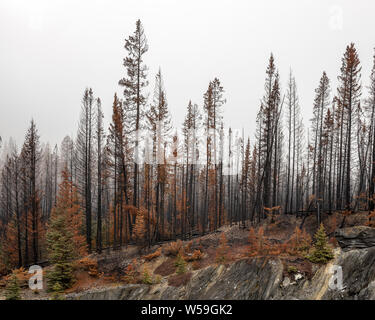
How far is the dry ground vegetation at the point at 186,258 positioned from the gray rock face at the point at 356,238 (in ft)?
2.35

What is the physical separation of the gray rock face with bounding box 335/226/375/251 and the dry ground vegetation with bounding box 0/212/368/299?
0.72m

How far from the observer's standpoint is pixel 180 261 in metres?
9.47

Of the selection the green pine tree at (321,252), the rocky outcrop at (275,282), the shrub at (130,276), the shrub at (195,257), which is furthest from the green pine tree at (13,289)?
the green pine tree at (321,252)


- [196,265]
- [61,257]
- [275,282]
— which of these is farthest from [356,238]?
[61,257]

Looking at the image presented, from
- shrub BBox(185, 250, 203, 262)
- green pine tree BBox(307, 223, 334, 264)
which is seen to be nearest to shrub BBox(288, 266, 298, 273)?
green pine tree BBox(307, 223, 334, 264)

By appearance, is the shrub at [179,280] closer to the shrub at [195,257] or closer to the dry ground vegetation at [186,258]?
the dry ground vegetation at [186,258]

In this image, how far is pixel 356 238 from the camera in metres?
7.82

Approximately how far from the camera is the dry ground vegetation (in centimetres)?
852

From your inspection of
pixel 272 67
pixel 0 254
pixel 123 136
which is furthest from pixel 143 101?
pixel 0 254

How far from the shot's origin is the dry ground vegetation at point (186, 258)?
852cm

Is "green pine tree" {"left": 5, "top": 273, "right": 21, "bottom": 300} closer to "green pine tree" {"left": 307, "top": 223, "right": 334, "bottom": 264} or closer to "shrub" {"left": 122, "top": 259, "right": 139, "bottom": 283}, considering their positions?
"shrub" {"left": 122, "top": 259, "right": 139, "bottom": 283}
